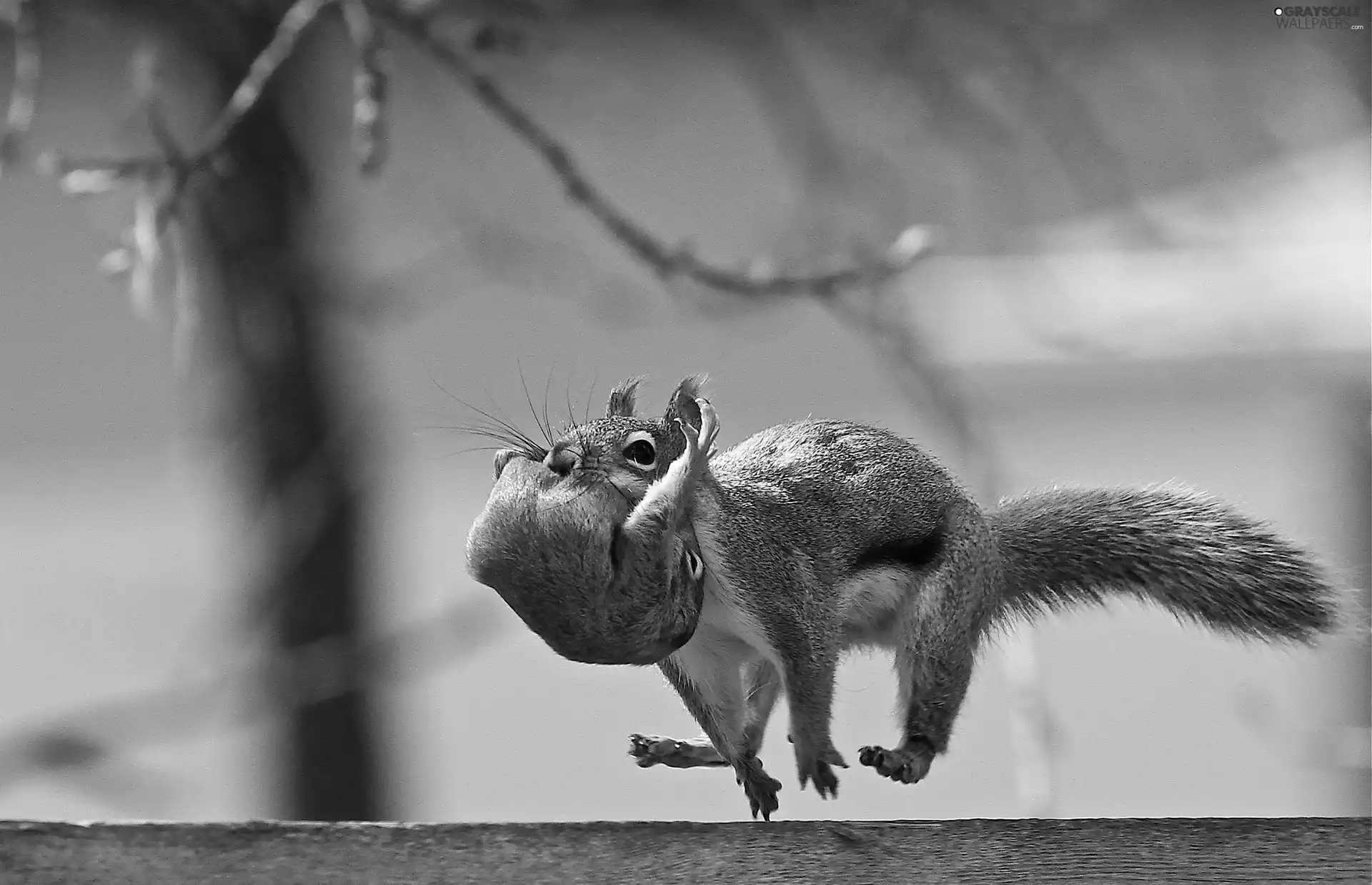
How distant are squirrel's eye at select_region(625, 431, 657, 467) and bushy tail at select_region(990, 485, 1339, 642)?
63 cm

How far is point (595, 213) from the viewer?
1854mm

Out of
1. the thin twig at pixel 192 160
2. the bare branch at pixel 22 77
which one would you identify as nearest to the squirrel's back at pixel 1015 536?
the thin twig at pixel 192 160

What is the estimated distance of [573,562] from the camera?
1.00m

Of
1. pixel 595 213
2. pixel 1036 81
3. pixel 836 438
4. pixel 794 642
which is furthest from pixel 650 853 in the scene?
pixel 1036 81

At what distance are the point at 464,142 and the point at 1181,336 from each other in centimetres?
169

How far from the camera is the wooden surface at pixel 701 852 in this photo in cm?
124

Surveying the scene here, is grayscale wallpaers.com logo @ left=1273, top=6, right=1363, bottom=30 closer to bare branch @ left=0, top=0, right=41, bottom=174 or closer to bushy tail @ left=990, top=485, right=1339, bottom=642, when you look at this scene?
bushy tail @ left=990, top=485, right=1339, bottom=642

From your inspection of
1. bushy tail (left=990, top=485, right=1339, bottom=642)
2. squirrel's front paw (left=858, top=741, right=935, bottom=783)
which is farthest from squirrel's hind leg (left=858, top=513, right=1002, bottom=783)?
bushy tail (left=990, top=485, right=1339, bottom=642)

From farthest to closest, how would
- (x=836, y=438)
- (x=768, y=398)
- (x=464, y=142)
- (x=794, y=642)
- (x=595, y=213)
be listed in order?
(x=768, y=398), (x=464, y=142), (x=595, y=213), (x=836, y=438), (x=794, y=642)

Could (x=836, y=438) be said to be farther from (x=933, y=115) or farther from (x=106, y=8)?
(x=106, y=8)

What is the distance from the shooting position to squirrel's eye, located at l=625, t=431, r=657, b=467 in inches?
45.7

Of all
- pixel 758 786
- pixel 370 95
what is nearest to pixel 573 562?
pixel 758 786

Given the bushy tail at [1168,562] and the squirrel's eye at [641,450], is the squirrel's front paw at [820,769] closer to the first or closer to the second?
the squirrel's eye at [641,450]

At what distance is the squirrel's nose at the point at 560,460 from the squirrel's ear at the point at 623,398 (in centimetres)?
23
